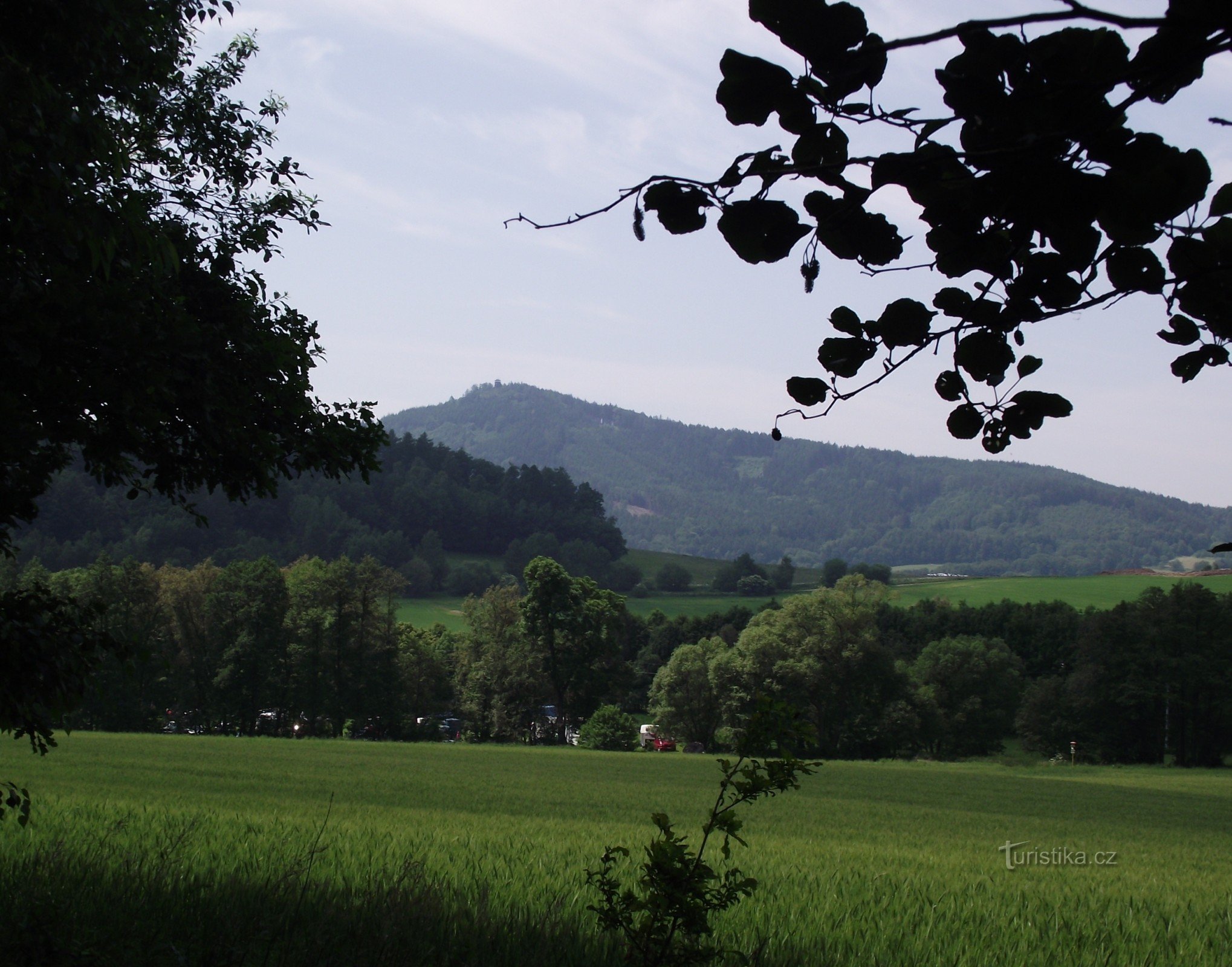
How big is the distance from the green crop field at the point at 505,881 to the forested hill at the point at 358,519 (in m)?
84.3

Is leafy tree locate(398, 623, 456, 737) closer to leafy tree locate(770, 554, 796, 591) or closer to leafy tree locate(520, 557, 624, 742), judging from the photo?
leafy tree locate(520, 557, 624, 742)

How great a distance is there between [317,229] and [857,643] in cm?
5686

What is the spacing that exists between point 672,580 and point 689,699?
76606mm

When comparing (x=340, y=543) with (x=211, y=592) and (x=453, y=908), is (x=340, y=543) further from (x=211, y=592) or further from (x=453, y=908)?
(x=453, y=908)

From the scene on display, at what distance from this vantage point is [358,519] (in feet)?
470

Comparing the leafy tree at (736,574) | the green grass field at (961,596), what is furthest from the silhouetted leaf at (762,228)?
the leafy tree at (736,574)

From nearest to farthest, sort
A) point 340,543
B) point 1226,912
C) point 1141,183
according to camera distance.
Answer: point 1141,183 < point 1226,912 < point 340,543

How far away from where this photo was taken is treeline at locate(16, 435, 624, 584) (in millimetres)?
116250

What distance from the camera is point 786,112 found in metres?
1.84

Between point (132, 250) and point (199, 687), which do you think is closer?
point (132, 250)

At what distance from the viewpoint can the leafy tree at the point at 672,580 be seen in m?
140

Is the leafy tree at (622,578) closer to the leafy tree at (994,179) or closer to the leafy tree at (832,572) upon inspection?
the leafy tree at (832,572)

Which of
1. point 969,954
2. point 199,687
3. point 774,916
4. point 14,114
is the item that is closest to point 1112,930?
point 969,954

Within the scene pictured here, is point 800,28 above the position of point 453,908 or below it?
above
